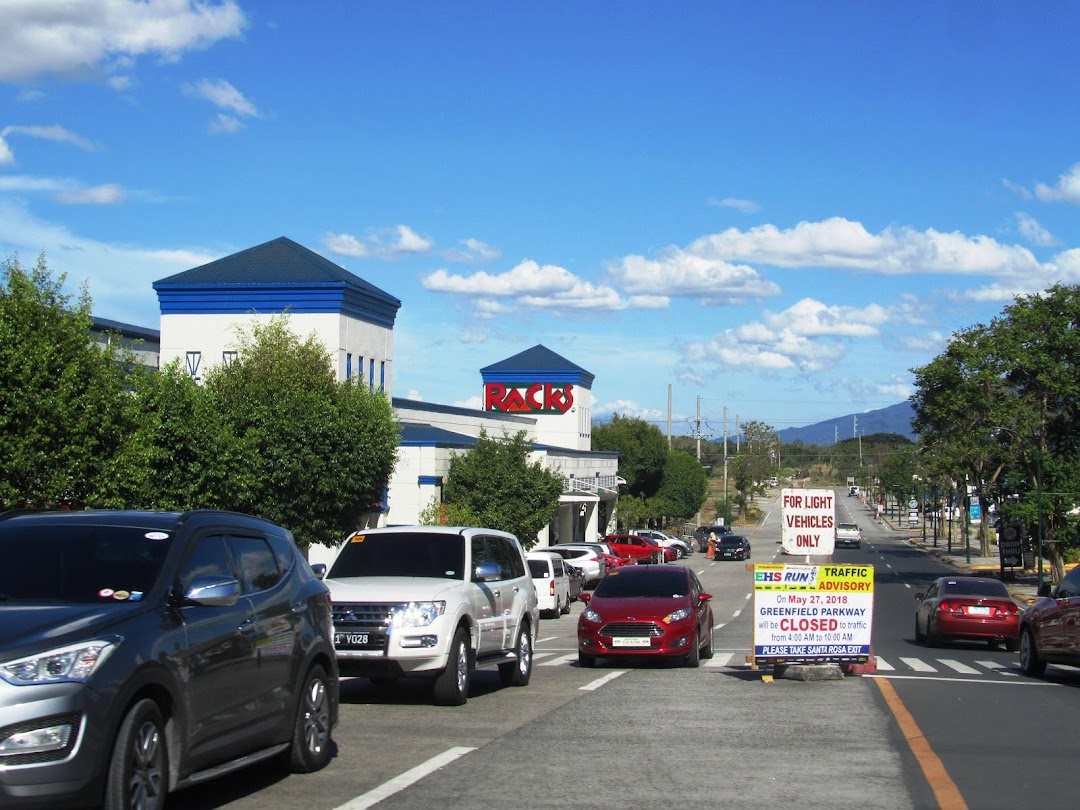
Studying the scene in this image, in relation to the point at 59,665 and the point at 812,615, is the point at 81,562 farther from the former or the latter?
the point at 812,615

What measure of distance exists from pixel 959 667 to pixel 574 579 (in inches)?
772

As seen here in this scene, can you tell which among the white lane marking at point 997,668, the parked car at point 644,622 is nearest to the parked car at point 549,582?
the parked car at point 644,622

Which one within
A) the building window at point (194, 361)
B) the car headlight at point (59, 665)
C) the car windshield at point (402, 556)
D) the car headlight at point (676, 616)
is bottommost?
the car headlight at point (676, 616)

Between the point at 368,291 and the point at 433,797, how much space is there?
34.2 m

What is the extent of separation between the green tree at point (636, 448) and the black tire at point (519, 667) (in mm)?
80995

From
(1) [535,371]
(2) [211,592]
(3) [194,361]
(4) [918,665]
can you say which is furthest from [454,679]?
(1) [535,371]

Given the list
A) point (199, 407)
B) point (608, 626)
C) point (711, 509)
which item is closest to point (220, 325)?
point (199, 407)

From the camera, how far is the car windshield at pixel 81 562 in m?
7.23

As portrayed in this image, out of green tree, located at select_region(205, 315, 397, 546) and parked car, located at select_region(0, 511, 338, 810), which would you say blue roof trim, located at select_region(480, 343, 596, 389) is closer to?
green tree, located at select_region(205, 315, 397, 546)

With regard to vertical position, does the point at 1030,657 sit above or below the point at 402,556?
below

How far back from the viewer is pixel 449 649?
13.2 meters

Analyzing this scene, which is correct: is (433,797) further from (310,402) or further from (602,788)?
(310,402)

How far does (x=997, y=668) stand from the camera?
20.1 m

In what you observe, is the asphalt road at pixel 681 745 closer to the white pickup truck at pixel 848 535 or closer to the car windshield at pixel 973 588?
the car windshield at pixel 973 588
